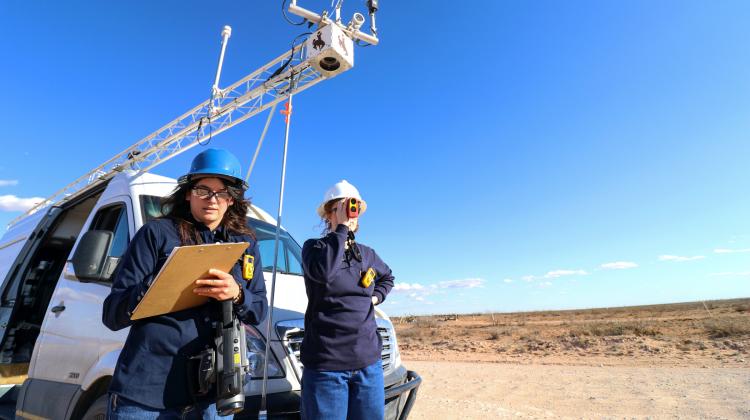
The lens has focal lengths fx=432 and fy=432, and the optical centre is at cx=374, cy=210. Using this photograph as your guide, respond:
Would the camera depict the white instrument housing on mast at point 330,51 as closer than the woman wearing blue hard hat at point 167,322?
No

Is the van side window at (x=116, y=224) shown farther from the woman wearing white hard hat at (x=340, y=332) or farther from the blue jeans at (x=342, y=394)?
the blue jeans at (x=342, y=394)

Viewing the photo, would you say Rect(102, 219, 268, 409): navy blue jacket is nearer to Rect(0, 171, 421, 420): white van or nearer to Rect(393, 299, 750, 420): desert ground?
Rect(0, 171, 421, 420): white van

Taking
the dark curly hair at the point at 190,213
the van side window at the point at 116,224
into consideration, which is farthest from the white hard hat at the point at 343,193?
the van side window at the point at 116,224

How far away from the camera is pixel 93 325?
3.34m

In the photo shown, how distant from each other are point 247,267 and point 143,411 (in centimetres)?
79

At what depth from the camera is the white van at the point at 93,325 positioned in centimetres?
294

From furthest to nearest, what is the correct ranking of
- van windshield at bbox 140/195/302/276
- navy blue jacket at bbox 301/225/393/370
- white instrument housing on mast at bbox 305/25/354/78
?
white instrument housing on mast at bbox 305/25/354/78, van windshield at bbox 140/195/302/276, navy blue jacket at bbox 301/225/393/370

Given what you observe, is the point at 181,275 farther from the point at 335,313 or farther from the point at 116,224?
the point at 116,224

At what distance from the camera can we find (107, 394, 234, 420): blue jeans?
1887 mm

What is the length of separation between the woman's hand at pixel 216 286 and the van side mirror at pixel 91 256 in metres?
1.49

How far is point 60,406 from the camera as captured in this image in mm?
3438

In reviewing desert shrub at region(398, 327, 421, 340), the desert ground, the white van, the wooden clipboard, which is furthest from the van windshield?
desert shrub at region(398, 327, 421, 340)

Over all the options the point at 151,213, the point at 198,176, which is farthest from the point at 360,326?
the point at 151,213

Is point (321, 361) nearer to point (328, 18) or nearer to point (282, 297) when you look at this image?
point (282, 297)
